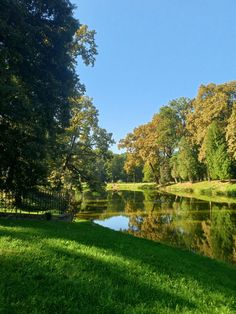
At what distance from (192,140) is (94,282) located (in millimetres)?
58126

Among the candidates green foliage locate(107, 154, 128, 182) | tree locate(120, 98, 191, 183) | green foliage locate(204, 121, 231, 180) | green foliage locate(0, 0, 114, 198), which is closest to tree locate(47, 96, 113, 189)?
green foliage locate(0, 0, 114, 198)

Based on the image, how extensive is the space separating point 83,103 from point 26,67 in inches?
431

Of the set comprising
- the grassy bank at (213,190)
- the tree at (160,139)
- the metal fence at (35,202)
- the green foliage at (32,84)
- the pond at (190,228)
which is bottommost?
the pond at (190,228)

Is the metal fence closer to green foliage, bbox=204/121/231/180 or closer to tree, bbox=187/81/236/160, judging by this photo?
green foliage, bbox=204/121/231/180

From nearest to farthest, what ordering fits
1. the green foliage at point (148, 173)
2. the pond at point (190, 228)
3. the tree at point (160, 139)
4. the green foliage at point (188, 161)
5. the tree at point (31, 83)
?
the tree at point (31, 83), the pond at point (190, 228), the green foliage at point (188, 161), the tree at point (160, 139), the green foliage at point (148, 173)

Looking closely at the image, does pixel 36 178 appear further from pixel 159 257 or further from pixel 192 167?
pixel 192 167

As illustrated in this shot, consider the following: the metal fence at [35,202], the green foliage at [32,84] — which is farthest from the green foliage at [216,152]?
the green foliage at [32,84]

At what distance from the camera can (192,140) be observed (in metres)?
61.3

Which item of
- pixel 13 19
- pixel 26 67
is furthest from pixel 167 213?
pixel 13 19

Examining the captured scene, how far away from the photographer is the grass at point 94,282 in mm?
4453

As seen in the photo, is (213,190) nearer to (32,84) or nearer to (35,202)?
(35,202)

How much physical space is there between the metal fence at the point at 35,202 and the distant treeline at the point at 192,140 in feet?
94.1

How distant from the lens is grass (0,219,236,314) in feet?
14.6

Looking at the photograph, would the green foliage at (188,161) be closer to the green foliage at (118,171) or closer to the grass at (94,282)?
the green foliage at (118,171)
